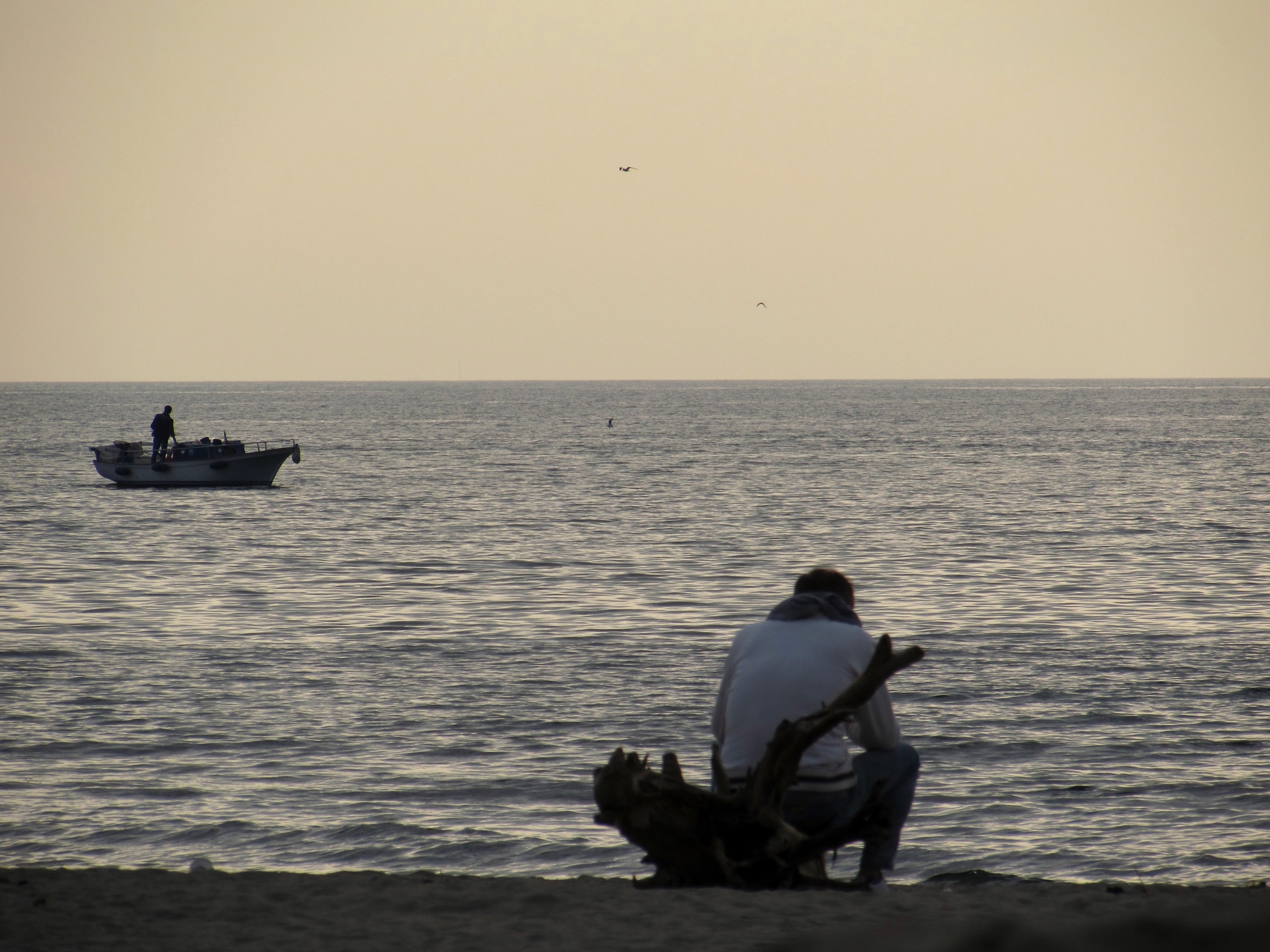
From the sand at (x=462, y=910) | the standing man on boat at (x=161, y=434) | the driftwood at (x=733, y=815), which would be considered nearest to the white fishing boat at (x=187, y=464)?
the standing man on boat at (x=161, y=434)

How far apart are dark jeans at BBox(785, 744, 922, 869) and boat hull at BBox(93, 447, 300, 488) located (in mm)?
43391

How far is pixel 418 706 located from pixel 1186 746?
7.91 metres

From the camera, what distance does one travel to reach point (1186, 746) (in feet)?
41.9

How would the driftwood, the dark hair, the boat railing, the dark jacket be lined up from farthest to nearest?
the boat railing → the dark jacket → the dark hair → the driftwood

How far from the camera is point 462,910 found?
622 centimetres

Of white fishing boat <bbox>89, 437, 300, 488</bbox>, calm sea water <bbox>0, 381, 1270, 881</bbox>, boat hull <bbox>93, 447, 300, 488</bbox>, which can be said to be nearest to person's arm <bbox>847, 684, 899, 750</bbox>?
calm sea water <bbox>0, 381, 1270, 881</bbox>

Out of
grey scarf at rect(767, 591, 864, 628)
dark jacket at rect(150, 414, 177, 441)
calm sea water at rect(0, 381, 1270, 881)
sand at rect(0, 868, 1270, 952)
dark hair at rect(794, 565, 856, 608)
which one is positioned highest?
dark jacket at rect(150, 414, 177, 441)

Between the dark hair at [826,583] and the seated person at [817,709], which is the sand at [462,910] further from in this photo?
the dark hair at [826,583]

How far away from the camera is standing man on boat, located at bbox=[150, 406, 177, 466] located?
4438 centimetres

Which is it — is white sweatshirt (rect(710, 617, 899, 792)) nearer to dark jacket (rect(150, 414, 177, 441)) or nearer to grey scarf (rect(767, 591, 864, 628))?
grey scarf (rect(767, 591, 864, 628))

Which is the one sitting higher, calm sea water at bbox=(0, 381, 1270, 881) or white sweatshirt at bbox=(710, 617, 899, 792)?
white sweatshirt at bbox=(710, 617, 899, 792)

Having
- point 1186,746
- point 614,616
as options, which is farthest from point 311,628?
point 1186,746

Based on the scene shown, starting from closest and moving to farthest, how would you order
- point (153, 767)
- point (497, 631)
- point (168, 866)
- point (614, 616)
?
point (168, 866) < point (153, 767) < point (497, 631) < point (614, 616)

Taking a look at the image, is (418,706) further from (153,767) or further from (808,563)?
(808,563)
